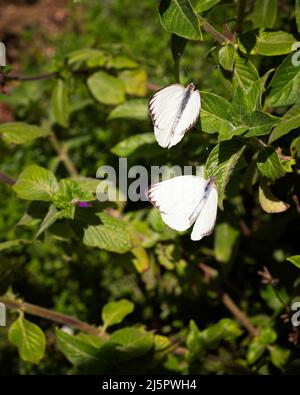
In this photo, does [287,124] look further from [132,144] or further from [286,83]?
[132,144]

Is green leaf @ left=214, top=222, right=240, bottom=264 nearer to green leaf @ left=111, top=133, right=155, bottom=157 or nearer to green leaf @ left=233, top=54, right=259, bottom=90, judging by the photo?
green leaf @ left=111, top=133, right=155, bottom=157

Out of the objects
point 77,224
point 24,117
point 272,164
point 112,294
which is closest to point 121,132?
point 24,117

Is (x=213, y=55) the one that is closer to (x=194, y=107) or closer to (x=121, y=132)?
(x=194, y=107)

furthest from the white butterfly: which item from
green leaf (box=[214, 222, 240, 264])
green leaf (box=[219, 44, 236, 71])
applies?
green leaf (box=[214, 222, 240, 264])

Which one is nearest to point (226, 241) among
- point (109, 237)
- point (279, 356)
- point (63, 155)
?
point (279, 356)

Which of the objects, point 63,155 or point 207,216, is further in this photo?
point 63,155

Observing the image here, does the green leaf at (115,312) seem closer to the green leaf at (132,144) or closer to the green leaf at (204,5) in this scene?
the green leaf at (132,144)
